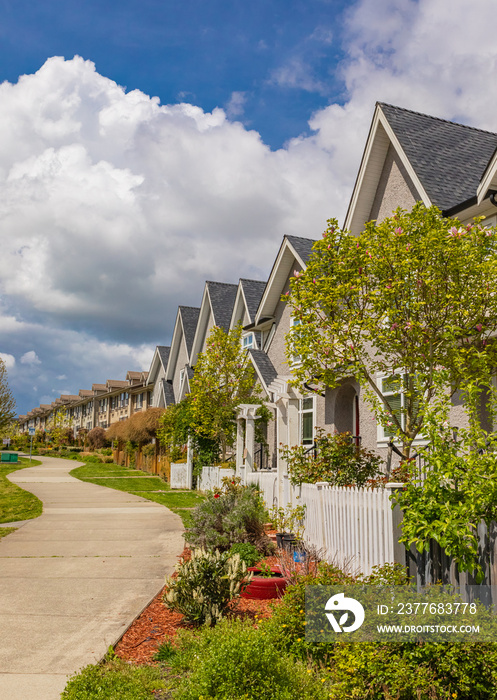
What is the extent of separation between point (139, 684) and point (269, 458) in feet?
56.1

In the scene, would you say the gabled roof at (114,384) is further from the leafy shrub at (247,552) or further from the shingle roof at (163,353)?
the leafy shrub at (247,552)

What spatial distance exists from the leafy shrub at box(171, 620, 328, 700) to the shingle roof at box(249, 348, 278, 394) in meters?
17.4

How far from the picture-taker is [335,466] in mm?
10102

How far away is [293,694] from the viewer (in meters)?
3.93

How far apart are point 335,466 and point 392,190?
26.7 ft

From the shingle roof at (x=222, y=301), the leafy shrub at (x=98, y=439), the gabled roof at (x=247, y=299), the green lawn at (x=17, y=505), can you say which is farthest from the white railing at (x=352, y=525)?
the leafy shrub at (x=98, y=439)

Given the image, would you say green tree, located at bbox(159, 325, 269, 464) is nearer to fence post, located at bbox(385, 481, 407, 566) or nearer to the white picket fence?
the white picket fence

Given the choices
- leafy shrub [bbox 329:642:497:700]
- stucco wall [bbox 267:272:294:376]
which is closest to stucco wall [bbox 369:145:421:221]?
stucco wall [bbox 267:272:294:376]

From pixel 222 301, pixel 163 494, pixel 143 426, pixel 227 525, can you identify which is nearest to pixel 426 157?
pixel 227 525

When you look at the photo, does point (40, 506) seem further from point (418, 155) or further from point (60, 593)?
point (418, 155)

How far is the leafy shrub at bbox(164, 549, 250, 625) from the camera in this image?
6130 mm

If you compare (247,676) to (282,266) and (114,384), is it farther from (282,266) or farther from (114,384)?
(114,384)

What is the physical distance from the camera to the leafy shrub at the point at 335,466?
32.0 ft

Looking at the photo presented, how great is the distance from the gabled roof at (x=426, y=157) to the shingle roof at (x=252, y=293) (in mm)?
10075
